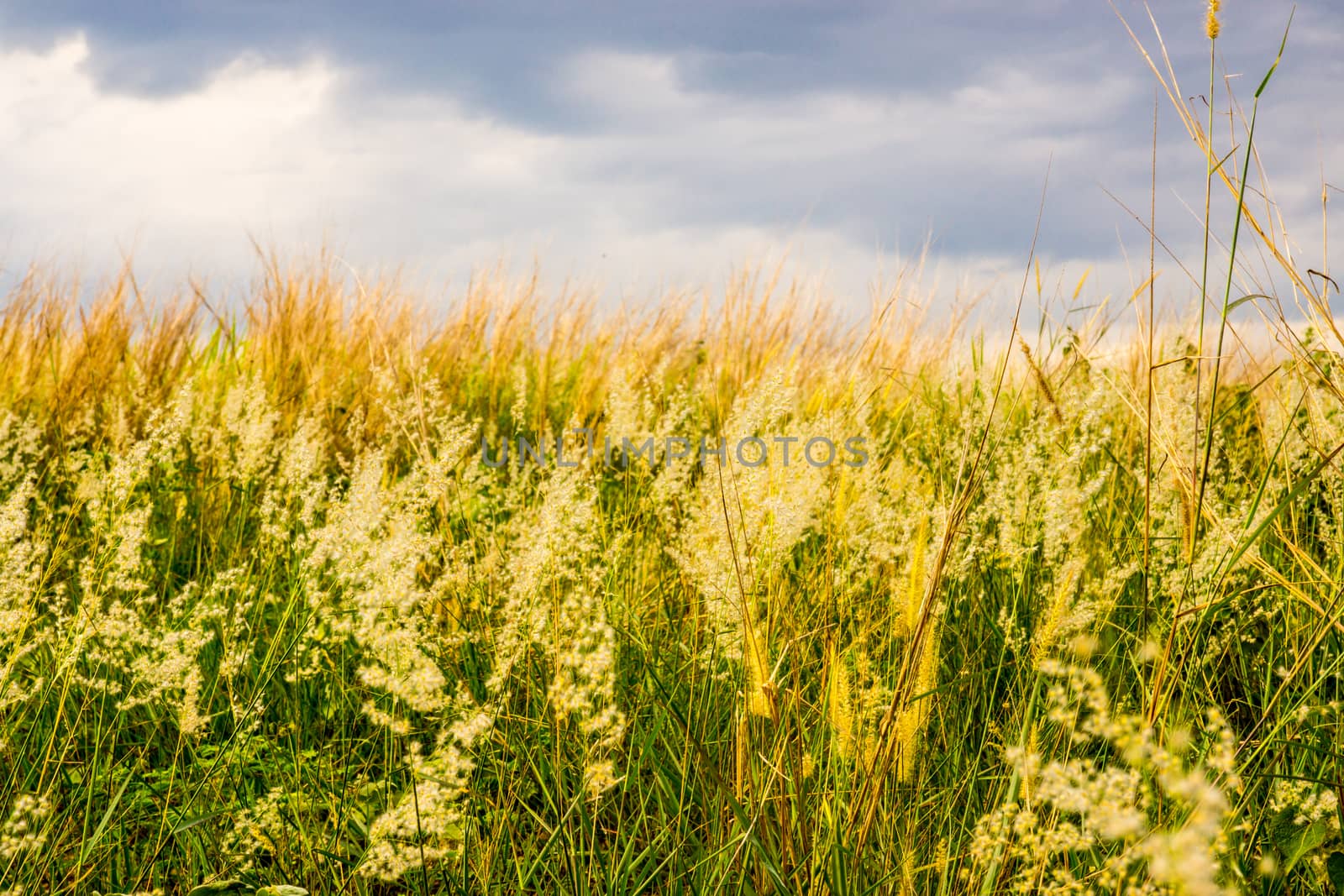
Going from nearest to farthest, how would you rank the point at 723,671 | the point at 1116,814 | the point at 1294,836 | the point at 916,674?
the point at 1116,814, the point at 916,674, the point at 1294,836, the point at 723,671

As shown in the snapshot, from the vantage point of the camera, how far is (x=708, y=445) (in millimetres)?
2812

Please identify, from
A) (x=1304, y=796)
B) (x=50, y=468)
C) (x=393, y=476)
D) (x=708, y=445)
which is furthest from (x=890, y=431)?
(x=50, y=468)

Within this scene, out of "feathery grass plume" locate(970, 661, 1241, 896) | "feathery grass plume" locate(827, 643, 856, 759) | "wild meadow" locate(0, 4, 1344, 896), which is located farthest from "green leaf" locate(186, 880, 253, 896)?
"feathery grass plume" locate(970, 661, 1241, 896)

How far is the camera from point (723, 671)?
1.60 metres

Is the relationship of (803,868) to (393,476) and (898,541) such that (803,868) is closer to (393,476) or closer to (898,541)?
(898,541)

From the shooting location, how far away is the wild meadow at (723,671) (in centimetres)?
104

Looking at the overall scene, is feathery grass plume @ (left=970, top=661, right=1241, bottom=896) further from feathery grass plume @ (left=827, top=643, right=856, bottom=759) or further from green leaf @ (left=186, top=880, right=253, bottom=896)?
green leaf @ (left=186, top=880, right=253, bottom=896)

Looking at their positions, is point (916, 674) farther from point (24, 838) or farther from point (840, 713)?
point (24, 838)

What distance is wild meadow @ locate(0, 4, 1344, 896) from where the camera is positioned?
1.04 m

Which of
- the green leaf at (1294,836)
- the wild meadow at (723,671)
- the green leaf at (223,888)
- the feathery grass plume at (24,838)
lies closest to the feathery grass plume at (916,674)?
the wild meadow at (723,671)

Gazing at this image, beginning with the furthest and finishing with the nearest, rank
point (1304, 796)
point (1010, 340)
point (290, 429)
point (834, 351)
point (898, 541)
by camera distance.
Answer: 1. point (834, 351)
2. point (290, 429)
3. point (898, 541)
4. point (1304, 796)
5. point (1010, 340)

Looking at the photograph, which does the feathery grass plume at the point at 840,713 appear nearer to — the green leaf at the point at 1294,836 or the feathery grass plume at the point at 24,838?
the green leaf at the point at 1294,836

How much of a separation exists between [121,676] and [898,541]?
1699mm

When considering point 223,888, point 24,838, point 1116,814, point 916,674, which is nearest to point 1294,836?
point 916,674
